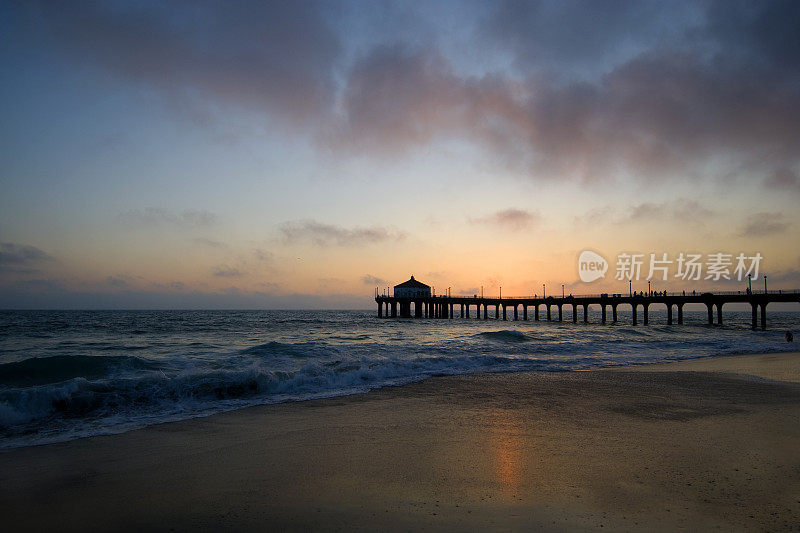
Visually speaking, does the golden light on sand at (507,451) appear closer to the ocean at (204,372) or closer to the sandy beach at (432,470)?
the sandy beach at (432,470)

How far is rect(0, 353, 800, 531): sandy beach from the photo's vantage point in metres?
4.62

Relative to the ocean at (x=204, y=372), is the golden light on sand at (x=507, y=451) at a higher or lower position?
higher

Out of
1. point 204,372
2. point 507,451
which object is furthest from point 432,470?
point 204,372

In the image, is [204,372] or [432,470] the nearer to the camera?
[432,470]

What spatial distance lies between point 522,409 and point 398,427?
314cm

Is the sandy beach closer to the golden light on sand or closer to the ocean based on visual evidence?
the golden light on sand

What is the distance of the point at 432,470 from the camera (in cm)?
599

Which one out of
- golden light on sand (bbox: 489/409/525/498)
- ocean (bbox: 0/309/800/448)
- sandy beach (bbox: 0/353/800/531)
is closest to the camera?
sandy beach (bbox: 0/353/800/531)

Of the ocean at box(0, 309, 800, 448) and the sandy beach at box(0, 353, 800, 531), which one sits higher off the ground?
the sandy beach at box(0, 353, 800, 531)

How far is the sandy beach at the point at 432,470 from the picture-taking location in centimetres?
462

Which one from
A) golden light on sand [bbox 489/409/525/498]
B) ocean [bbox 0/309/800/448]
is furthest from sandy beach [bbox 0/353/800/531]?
ocean [bbox 0/309/800/448]

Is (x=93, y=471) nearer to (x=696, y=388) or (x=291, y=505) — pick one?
(x=291, y=505)

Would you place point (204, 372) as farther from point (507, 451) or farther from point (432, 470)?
point (507, 451)

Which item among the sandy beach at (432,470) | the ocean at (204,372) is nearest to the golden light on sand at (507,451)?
the sandy beach at (432,470)
